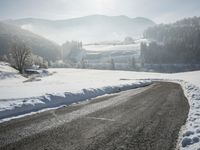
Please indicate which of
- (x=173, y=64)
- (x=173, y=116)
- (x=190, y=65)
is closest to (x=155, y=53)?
(x=173, y=64)

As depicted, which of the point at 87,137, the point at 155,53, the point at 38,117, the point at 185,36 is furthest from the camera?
the point at 185,36

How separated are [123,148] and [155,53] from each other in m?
169

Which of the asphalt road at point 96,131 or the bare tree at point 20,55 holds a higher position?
the bare tree at point 20,55

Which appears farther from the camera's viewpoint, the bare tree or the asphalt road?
the bare tree

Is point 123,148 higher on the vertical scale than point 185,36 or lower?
lower

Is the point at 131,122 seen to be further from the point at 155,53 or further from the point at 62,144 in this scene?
the point at 155,53

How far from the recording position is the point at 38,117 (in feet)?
35.1

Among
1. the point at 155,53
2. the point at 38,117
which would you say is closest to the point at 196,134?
the point at 38,117

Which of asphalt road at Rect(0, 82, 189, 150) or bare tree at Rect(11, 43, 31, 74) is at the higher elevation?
bare tree at Rect(11, 43, 31, 74)

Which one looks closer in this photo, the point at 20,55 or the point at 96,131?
the point at 96,131

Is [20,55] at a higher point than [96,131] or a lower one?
higher

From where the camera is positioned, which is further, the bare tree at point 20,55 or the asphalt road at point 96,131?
the bare tree at point 20,55

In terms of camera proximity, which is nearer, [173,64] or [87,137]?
[87,137]

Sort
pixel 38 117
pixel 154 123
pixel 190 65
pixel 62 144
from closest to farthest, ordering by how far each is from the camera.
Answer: pixel 62 144 < pixel 154 123 < pixel 38 117 < pixel 190 65
